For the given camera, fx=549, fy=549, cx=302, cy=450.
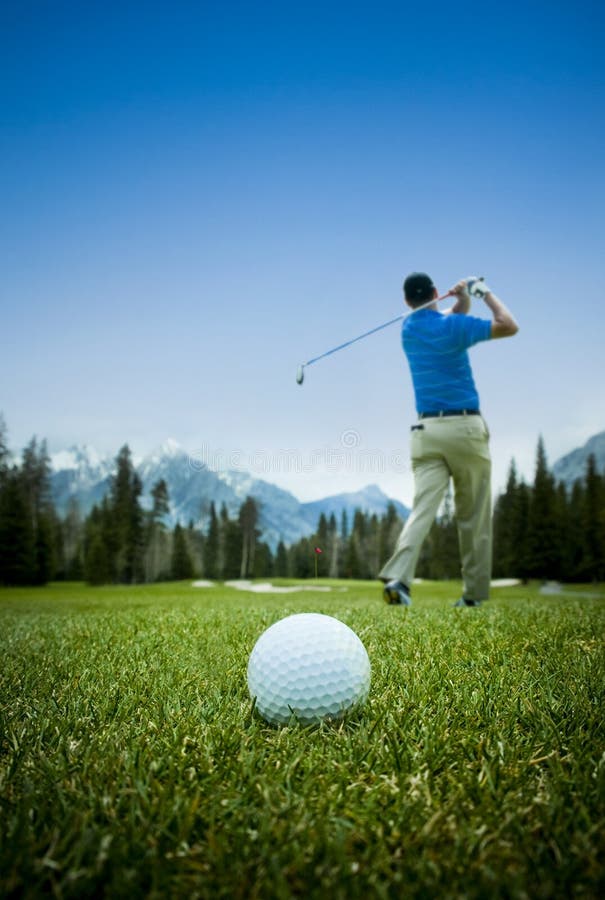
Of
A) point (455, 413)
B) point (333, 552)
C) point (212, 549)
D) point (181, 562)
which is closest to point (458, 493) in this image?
point (455, 413)

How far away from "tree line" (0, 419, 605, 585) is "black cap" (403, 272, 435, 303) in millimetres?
20986

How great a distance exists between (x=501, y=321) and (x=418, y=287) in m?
1.29

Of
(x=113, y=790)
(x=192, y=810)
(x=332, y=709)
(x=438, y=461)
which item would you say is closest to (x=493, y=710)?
(x=332, y=709)

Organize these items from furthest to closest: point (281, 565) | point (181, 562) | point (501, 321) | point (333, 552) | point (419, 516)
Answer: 1. point (281, 565)
2. point (333, 552)
3. point (181, 562)
4. point (419, 516)
5. point (501, 321)

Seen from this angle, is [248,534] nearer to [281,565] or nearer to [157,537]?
[157,537]

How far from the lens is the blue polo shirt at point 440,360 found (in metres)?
6.25

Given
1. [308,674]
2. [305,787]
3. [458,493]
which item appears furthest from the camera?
[458,493]

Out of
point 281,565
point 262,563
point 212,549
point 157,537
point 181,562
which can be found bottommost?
point 281,565

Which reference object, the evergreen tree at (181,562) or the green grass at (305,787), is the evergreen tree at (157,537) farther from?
the green grass at (305,787)

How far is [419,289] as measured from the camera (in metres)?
6.88

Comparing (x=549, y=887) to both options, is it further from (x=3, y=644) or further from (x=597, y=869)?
(x=3, y=644)

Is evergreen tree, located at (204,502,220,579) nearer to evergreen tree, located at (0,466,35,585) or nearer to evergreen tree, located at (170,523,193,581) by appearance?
evergreen tree, located at (170,523,193,581)

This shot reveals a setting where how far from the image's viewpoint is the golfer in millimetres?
6277

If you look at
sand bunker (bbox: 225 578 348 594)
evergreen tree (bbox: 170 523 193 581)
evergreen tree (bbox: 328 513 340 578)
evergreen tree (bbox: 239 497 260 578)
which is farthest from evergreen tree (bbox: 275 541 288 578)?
sand bunker (bbox: 225 578 348 594)
